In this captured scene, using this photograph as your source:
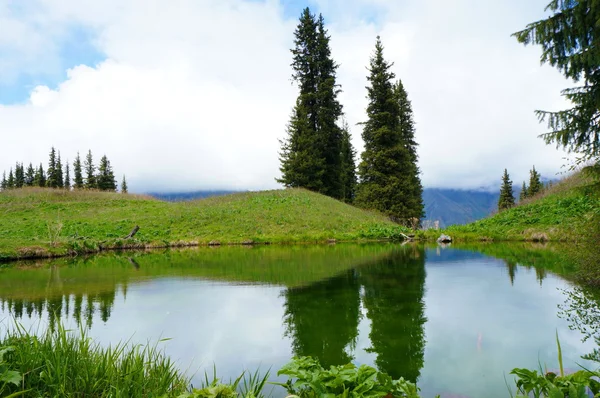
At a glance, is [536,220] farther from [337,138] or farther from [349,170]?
[349,170]

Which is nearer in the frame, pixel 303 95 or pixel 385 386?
pixel 385 386

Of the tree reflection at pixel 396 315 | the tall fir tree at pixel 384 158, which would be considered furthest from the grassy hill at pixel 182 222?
the tree reflection at pixel 396 315

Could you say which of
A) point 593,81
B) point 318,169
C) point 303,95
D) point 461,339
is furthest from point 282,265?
point 303,95

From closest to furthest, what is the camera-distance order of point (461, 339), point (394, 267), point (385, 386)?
point (385, 386) < point (461, 339) < point (394, 267)

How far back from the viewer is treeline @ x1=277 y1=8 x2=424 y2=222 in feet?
115

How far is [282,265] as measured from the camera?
601 inches

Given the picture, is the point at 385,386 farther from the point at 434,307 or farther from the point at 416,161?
the point at 416,161

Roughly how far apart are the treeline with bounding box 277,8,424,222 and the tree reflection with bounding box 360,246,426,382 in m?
21.7

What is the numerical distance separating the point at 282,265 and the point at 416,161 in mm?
35149

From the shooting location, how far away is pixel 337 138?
4247 centimetres

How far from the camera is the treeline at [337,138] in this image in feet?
115

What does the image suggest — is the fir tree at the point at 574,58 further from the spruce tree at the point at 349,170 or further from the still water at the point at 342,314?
the spruce tree at the point at 349,170

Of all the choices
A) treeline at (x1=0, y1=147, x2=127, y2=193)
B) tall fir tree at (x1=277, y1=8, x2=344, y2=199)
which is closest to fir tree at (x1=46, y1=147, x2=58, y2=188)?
treeline at (x1=0, y1=147, x2=127, y2=193)

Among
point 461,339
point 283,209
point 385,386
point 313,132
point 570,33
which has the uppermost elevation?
point 313,132
